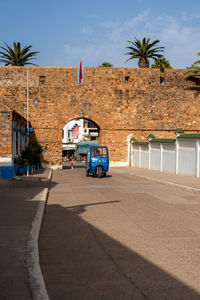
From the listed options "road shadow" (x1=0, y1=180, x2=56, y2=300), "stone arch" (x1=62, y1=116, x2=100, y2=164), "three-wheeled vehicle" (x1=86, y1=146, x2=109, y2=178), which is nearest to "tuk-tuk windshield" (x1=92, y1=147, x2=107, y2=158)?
"three-wheeled vehicle" (x1=86, y1=146, x2=109, y2=178)

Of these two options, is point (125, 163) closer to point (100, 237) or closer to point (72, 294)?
point (100, 237)

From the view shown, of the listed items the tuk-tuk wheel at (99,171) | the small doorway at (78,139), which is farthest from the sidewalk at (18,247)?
the small doorway at (78,139)

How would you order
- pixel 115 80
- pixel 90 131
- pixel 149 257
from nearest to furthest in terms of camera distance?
pixel 149 257 → pixel 115 80 → pixel 90 131

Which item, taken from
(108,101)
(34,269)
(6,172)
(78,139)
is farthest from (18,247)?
(78,139)

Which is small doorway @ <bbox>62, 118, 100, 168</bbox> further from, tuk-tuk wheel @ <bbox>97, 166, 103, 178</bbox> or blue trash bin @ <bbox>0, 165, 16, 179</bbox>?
blue trash bin @ <bbox>0, 165, 16, 179</bbox>

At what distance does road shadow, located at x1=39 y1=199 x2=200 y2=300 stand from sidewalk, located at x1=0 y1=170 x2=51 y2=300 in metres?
0.22

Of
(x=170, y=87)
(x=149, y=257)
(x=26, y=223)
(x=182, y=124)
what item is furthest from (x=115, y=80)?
(x=149, y=257)

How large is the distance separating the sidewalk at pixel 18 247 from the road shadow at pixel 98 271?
0.72 feet

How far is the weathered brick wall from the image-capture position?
34562 mm

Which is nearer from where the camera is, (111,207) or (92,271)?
(92,271)

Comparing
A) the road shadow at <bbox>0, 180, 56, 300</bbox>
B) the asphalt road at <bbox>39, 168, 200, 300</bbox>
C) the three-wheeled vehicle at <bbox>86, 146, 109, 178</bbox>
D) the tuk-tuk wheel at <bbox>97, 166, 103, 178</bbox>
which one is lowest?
the asphalt road at <bbox>39, 168, 200, 300</bbox>

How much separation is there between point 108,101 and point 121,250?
97.5ft

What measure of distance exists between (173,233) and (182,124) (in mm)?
30098

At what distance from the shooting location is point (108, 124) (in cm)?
3569
